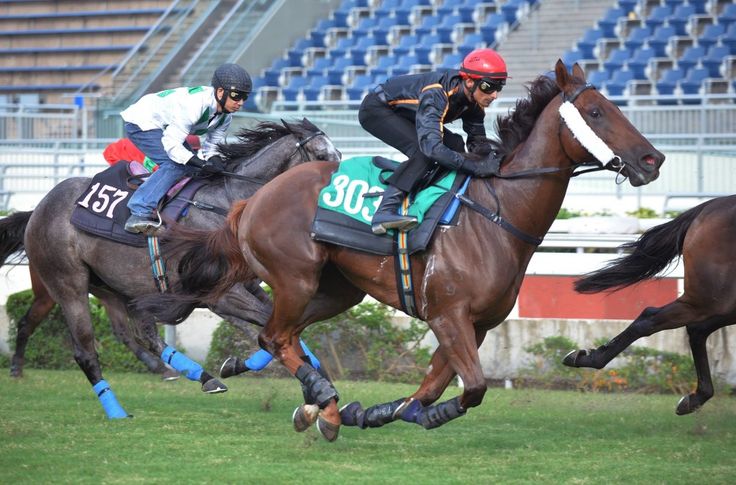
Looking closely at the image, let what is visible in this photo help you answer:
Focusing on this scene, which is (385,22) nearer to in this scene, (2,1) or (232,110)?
(2,1)

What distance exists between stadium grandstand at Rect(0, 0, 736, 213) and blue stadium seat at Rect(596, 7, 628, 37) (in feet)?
0.14

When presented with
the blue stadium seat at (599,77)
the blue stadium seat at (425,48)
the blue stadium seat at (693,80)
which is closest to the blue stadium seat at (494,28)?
the blue stadium seat at (425,48)

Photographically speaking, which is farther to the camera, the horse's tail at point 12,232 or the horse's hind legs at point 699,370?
the horse's tail at point 12,232

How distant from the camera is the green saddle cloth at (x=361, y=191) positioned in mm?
5629

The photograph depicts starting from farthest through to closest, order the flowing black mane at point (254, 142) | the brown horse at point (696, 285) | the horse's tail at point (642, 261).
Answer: the flowing black mane at point (254, 142), the horse's tail at point (642, 261), the brown horse at point (696, 285)

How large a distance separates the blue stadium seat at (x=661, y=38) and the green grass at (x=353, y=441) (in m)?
10.7

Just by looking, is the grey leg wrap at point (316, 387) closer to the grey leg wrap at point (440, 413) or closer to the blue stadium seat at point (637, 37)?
the grey leg wrap at point (440, 413)

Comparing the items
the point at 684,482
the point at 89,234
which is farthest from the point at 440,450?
the point at 89,234

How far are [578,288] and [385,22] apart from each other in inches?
572

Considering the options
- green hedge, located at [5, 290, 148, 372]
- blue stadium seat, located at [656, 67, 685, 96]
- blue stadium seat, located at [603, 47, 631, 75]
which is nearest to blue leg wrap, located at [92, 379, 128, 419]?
green hedge, located at [5, 290, 148, 372]

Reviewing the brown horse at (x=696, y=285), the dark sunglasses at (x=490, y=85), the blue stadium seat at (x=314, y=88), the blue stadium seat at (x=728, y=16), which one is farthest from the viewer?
the blue stadium seat at (x=314, y=88)

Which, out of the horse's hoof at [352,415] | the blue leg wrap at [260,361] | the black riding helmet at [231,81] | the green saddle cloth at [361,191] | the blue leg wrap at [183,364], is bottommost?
the blue leg wrap at [183,364]

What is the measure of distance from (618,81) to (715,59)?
1444 mm

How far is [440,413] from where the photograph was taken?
5.41 meters
